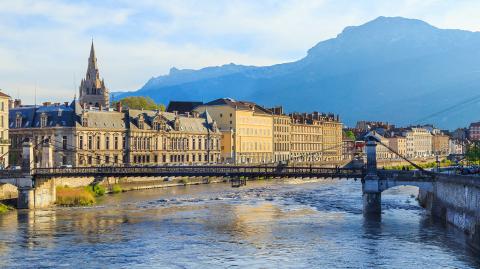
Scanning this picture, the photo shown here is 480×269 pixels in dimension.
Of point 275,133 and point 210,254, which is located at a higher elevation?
point 275,133

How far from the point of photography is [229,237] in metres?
54.8

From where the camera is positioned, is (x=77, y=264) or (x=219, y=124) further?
(x=219, y=124)

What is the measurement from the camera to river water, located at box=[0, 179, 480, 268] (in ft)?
146

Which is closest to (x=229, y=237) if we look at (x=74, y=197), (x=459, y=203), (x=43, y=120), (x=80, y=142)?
(x=459, y=203)

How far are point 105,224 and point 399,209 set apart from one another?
97.6ft

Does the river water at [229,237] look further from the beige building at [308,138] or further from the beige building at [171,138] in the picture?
the beige building at [308,138]

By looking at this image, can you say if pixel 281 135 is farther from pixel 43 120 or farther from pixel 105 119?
pixel 43 120

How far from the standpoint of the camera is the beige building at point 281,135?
173000mm

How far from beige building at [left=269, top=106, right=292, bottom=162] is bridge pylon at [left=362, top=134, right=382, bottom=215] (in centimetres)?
10181

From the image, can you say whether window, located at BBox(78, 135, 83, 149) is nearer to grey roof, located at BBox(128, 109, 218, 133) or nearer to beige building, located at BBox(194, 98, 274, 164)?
grey roof, located at BBox(128, 109, 218, 133)

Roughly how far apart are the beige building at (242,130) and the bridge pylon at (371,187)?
3210 inches

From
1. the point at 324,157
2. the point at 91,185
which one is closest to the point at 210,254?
the point at 91,185

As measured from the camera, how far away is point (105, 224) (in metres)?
61.7

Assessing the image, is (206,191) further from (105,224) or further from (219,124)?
(219,124)
